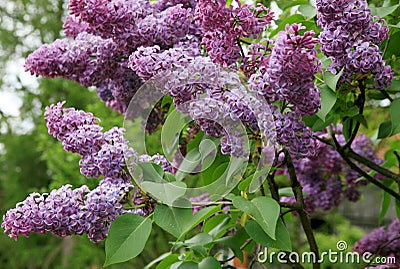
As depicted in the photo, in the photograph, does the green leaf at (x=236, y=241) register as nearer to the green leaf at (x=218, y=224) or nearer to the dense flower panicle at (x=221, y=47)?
the green leaf at (x=218, y=224)

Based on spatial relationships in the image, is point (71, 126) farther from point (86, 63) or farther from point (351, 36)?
point (351, 36)

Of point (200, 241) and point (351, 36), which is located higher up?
point (351, 36)

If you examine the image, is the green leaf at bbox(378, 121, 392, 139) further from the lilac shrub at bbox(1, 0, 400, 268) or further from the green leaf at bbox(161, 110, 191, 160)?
the green leaf at bbox(161, 110, 191, 160)

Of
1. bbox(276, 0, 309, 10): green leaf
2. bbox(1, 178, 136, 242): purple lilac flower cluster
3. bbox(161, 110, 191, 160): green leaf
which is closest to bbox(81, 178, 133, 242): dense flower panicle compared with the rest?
bbox(1, 178, 136, 242): purple lilac flower cluster

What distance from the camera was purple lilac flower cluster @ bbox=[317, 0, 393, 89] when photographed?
652 millimetres

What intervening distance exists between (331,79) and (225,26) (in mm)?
136

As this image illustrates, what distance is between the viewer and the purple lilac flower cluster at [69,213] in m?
0.64

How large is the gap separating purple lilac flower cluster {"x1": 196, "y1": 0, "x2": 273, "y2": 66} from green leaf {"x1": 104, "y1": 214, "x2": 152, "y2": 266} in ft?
0.69

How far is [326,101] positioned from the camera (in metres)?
0.67

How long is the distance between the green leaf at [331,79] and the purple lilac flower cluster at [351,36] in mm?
13

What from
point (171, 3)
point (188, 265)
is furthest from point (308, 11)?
point (188, 265)

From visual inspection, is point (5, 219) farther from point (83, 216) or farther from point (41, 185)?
point (41, 185)

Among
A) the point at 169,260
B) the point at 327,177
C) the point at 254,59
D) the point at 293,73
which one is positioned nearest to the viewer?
the point at 293,73

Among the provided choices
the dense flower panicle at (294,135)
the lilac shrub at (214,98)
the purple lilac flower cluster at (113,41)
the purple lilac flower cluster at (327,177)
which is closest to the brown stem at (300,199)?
the lilac shrub at (214,98)
